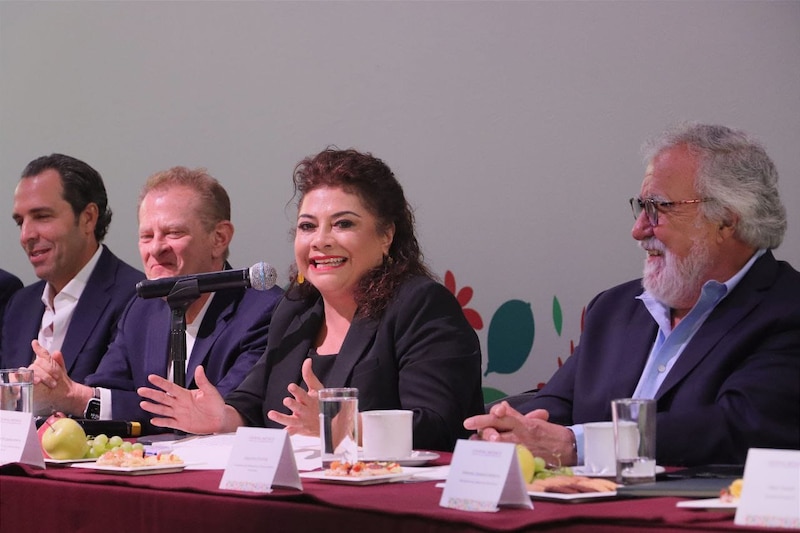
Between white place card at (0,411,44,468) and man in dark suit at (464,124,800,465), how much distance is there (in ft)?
2.97

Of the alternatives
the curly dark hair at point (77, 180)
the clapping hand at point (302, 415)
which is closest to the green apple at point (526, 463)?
the clapping hand at point (302, 415)

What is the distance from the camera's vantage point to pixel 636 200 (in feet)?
9.25

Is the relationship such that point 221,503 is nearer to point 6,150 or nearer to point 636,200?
point 636,200

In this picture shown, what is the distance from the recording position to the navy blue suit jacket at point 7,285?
4832 millimetres

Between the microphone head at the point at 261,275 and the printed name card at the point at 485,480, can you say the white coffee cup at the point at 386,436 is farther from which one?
the microphone head at the point at 261,275

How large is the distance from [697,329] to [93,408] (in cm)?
184

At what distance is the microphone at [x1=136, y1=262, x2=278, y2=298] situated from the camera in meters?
3.18

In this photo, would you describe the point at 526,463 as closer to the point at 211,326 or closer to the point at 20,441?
the point at 20,441

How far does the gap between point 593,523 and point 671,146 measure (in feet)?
4.79

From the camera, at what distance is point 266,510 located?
1854mm

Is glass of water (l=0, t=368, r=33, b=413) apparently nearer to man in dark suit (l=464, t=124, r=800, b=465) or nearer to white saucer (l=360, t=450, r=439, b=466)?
white saucer (l=360, t=450, r=439, b=466)

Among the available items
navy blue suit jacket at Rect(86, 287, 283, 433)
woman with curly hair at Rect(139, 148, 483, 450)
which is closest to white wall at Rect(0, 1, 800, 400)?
navy blue suit jacket at Rect(86, 287, 283, 433)

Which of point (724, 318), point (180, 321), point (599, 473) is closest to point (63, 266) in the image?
point (180, 321)

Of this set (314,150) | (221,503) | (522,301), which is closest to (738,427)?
(221,503)
